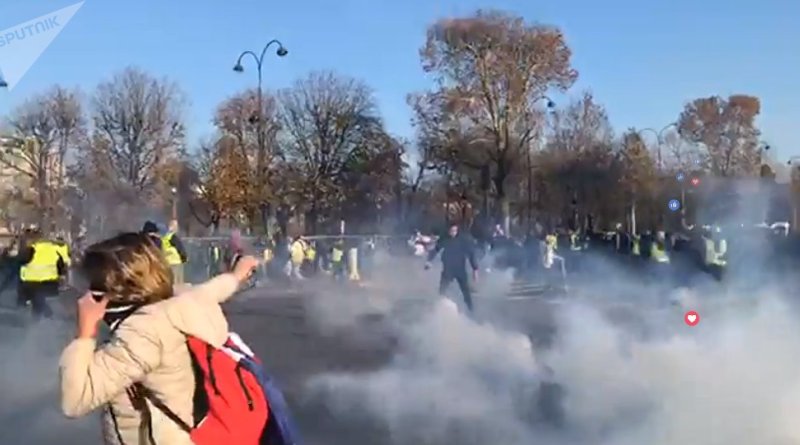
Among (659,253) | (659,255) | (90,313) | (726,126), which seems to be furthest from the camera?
(726,126)

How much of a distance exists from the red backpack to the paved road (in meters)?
4.29

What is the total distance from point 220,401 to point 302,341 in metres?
11.4

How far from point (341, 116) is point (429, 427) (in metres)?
54.2

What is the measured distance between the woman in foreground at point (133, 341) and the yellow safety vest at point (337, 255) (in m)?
30.3

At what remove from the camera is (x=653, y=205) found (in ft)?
204

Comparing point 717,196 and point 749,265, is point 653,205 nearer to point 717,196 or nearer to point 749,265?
point 717,196

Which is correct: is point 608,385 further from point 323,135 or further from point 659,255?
point 323,135

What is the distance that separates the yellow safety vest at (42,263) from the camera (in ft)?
54.2

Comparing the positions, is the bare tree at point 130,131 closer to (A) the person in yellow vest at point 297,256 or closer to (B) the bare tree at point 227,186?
(B) the bare tree at point 227,186

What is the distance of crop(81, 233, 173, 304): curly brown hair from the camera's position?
10.5 feet

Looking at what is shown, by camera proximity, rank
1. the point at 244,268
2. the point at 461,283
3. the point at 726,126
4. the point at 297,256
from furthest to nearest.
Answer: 1. the point at 726,126
2. the point at 297,256
3. the point at 461,283
4. the point at 244,268

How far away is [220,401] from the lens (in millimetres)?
3193

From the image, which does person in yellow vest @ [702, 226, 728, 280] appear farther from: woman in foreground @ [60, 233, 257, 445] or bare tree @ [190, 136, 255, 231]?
bare tree @ [190, 136, 255, 231]

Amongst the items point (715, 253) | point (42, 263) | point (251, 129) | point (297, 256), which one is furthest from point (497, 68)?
point (42, 263)
